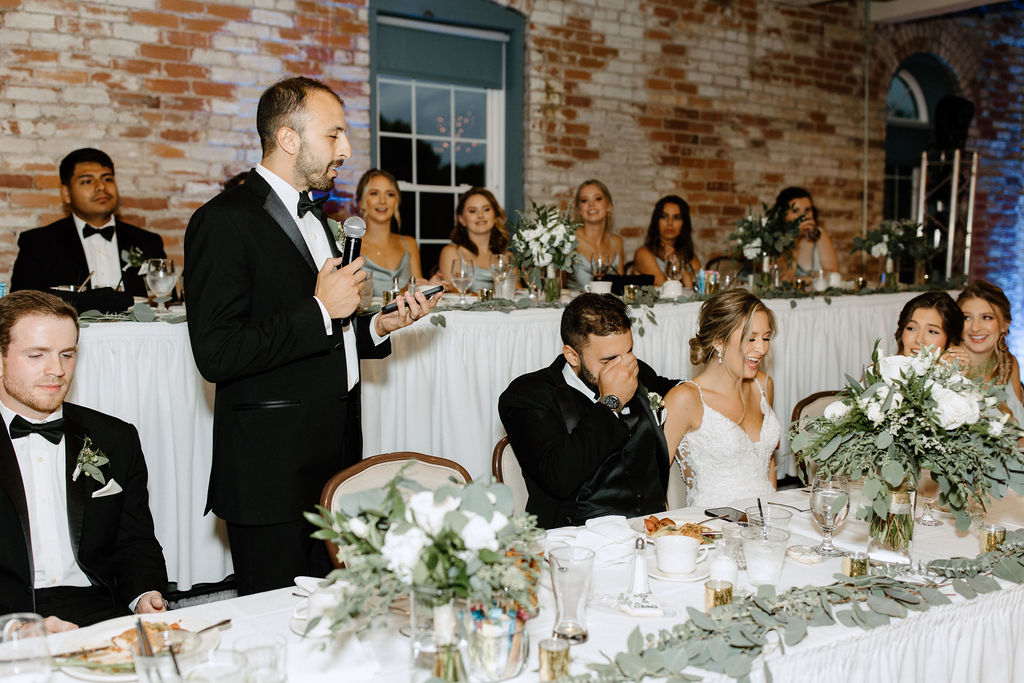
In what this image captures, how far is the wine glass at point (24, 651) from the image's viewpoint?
127cm

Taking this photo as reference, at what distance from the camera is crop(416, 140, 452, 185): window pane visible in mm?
6676

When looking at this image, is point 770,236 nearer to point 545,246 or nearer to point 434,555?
point 545,246

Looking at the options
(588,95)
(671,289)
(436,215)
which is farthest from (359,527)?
(588,95)

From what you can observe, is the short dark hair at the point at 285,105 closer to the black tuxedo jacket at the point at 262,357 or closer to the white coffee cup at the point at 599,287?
the black tuxedo jacket at the point at 262,357

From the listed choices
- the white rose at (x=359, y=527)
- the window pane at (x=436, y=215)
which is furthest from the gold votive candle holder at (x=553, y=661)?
the window pane at (x=436, y=215)

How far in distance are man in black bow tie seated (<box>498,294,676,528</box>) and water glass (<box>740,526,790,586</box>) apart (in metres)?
0.85

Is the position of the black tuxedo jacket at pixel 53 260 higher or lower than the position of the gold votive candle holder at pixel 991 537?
higher

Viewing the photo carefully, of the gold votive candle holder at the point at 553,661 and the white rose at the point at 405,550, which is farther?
the gold votive candle holder at the point at 553,661

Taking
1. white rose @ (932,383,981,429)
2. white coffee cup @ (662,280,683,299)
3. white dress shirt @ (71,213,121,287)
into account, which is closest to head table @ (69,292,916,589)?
white coffee cup @ (662,280,683,299)

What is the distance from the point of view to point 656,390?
11.0 ft

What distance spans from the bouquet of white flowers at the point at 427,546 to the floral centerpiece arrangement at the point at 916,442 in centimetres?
98

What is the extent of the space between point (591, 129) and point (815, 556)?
17.7 ft

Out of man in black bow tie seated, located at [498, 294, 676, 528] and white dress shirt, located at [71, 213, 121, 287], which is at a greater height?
white dress shirt, located at [71, 213, 121, 287]

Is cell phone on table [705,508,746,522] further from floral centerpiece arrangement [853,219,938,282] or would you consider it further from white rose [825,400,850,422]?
floral centerpiece arrangement [853,219,938,282]
